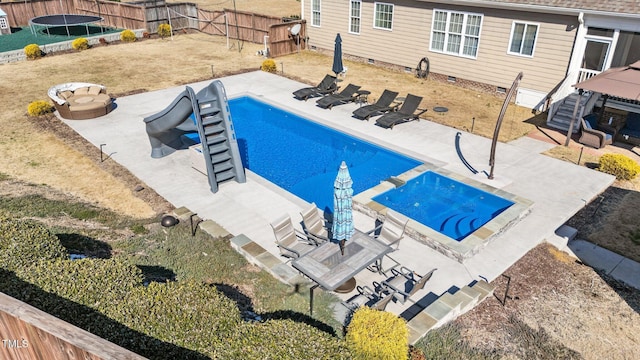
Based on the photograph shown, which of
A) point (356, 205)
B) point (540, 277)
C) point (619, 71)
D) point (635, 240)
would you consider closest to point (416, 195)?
point (356, 205)

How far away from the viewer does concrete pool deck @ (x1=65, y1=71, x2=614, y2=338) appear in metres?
10.7

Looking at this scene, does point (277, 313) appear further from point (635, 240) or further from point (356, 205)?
point (635, 240)

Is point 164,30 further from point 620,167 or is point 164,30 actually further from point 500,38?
point 620,167

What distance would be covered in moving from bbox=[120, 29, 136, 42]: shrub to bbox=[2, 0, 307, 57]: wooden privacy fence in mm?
2039

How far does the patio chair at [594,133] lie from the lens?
1653 cm

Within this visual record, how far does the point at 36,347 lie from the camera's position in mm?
5293

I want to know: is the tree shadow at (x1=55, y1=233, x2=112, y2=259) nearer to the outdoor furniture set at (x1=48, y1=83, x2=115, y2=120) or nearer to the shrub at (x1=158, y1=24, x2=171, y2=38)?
the outdoor furniture set at (x1=48, y1=83, x2=115, y2=120)

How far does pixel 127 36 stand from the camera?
32250 mm

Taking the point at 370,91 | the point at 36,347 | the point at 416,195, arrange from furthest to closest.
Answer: the point at 370,91
the point at 416,195
the point at 36,347

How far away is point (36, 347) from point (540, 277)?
32.0 ft

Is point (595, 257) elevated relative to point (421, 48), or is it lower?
lower

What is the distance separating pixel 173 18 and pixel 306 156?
24158 mm

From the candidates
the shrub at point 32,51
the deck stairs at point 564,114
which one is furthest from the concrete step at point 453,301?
the shrub at point 32,51

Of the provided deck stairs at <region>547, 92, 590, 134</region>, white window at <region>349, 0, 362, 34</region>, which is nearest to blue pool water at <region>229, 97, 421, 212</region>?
deck stairs at <region>547, 92, 590, 134</region>
